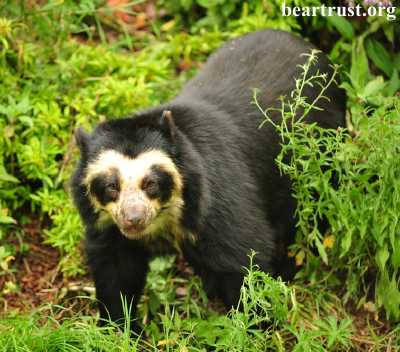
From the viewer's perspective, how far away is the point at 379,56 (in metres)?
6.91

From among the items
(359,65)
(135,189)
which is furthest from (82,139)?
(359,65)

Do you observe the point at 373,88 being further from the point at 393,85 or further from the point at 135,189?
the point at 135,189

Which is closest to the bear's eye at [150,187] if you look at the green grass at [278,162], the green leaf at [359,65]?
the green grass at [278,162]

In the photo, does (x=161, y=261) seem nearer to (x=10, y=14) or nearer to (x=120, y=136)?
(x=120, y=136)

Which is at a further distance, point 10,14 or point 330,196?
point 10,14

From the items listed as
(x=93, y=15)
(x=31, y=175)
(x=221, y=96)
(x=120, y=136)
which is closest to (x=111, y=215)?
(x=120, y=136)

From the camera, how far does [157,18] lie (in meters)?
8.33

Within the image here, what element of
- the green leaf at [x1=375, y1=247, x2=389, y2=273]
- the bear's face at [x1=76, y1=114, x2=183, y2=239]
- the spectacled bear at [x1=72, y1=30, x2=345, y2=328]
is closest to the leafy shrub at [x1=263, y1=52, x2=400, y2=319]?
the green leaf at [x1=375, y1=247, x2=389, y2=273]

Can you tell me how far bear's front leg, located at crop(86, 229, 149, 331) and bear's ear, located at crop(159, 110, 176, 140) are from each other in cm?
71

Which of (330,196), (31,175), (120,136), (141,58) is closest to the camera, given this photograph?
(120,136)

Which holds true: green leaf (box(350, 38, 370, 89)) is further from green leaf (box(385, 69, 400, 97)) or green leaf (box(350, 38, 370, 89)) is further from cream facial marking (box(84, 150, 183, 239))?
cream facial marking (box(84, 150, 183, 239))

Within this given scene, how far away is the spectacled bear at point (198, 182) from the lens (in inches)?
193

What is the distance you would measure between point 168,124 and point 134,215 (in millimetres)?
590

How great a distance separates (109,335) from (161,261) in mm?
1359
